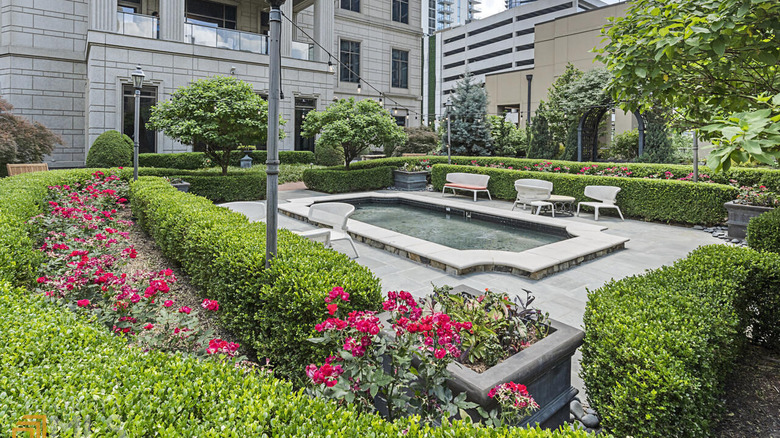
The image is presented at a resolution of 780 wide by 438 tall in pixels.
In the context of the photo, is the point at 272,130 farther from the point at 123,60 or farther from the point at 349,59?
the point at 349,59

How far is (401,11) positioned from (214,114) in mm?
27456

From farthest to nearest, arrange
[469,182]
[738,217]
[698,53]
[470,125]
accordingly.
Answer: [470,125]
[469,182]
[738,217]
[698,53]

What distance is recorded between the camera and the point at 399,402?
2.06 meters

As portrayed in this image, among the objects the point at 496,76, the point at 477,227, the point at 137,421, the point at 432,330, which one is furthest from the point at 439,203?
the point at 496,76

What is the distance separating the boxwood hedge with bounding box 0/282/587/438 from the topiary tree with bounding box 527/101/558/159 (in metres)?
22.2

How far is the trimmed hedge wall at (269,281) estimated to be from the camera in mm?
3023

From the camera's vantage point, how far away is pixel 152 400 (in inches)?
67.2

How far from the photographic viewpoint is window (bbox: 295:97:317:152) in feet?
84.7

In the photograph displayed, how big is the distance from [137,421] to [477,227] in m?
9.54

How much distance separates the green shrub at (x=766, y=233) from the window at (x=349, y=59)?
30.2 meters

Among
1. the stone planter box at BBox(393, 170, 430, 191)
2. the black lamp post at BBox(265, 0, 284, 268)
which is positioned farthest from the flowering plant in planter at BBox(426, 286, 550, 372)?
the stone planter box at BBox(393, 170, 430, 191)

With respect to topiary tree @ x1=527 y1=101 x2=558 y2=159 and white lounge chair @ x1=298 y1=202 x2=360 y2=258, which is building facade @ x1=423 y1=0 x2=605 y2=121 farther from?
white lounge chair @ x1=298 y1=202 x2=360 y2=258

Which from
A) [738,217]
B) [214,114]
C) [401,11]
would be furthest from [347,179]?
[401,11]

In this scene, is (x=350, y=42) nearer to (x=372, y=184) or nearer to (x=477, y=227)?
(x=372, y=184)
